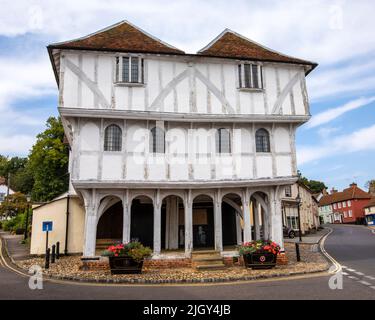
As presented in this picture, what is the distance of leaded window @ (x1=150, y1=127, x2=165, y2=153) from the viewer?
618 inches

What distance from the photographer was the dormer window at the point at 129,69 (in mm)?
15492

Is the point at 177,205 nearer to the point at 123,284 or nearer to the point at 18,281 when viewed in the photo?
the point at 123,284

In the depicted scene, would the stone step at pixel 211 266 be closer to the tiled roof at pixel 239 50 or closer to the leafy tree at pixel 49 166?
the tiled roof at pixel 239 50

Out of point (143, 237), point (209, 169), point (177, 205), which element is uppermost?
point (209, 169)

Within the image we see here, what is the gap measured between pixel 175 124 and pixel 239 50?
5489 mm

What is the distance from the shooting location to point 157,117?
1538 centimetres

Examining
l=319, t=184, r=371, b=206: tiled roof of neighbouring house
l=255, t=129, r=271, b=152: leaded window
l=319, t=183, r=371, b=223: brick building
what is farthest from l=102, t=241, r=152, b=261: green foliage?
l=319, t=184, r=371, b=206: tiled roof of neighbouring house

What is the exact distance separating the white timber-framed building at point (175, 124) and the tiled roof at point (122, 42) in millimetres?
Answer: 52

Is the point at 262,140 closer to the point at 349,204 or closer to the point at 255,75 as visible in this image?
the point at 255,75

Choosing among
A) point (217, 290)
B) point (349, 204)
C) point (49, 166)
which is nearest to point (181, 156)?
point (217, 290)

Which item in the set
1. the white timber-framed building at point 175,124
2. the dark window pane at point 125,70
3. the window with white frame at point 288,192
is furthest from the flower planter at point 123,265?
the window with white frame at point 288,192
